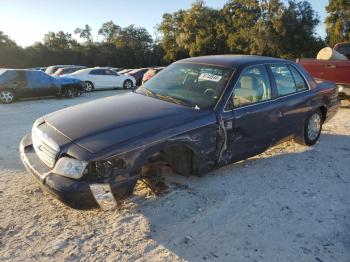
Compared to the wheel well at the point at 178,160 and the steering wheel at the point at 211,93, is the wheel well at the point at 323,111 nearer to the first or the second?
the steering wheel at the point at 211,93

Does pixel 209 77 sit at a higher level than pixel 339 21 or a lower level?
lower

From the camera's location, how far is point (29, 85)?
1418cm

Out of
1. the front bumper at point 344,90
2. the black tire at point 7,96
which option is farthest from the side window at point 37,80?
the front bumper at point 344,90

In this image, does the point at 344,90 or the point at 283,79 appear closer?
the point at 283,79

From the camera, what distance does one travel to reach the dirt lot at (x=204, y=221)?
3.39 m

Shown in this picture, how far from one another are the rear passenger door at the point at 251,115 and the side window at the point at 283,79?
223 mm

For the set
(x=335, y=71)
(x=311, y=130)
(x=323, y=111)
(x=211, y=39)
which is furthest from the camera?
(x=211, y=39)

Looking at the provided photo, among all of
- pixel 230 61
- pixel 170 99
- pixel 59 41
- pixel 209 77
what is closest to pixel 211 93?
pixel 209 77

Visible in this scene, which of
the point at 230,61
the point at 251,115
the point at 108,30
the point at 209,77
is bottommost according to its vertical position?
the point at 251,115

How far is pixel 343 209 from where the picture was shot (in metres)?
4.22

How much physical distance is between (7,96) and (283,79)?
11048 mm

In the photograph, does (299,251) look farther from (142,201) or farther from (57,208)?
(57,208)

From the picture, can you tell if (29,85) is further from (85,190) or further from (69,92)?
(85,190)

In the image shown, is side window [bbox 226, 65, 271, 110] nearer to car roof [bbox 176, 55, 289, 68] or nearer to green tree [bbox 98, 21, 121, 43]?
car roof [bbox 176, 55, 289, 68]
